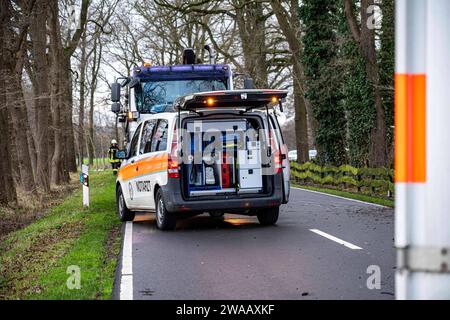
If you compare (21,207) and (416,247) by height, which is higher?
(416,247)

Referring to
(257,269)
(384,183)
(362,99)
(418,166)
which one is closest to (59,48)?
(362,99)

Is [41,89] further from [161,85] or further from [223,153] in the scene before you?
[223,153]

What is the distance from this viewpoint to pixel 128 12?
43812 mm

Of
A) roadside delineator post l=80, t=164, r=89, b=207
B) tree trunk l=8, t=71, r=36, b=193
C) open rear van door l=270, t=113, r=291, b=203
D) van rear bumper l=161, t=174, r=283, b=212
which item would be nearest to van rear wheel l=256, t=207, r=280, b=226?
open rear van door l=270, t=113, r=291, b=203

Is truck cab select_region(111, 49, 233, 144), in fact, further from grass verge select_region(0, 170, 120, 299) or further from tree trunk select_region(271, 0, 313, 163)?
tree trunk select_region(271, 0, 313, 163)

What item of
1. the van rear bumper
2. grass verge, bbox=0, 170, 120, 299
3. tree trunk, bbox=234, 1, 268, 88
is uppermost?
tree trunk, bbox=234, 1, 268, 88

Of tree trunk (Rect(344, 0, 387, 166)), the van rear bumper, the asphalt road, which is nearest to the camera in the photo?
the asphalt road

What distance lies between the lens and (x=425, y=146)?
2.38m

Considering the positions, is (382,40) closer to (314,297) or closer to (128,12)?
(128,12)

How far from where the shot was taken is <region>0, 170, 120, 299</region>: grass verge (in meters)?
7.72

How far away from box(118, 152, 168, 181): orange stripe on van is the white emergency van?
0.08 feet

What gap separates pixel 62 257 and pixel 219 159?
3466 mm

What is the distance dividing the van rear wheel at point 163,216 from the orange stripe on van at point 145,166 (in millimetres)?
479

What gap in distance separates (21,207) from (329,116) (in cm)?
1521
